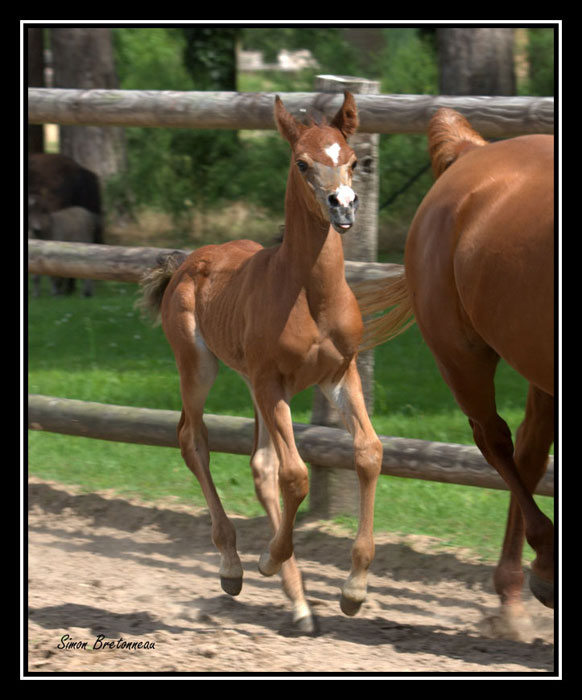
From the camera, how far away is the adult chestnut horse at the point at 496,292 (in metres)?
3.29

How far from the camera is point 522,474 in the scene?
13.2 feet

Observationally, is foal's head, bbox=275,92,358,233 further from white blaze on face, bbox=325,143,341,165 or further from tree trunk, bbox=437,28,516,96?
tree trunk, bbox=437,28,516,96

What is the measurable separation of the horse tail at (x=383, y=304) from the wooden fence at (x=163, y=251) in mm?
238

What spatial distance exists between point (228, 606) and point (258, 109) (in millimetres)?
2279

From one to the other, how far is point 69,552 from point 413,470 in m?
1.71

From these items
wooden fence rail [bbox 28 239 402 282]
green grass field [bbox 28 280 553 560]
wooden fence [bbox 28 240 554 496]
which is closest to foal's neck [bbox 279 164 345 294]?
wooden fence [bbox 28 240 554 496]

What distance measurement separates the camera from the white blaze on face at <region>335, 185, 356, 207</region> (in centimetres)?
311

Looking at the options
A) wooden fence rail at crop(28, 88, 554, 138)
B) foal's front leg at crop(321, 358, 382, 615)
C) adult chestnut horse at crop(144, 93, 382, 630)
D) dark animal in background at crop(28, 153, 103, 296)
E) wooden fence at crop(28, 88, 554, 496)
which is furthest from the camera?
dark animal in background at crop(28, 153, 103, 296)

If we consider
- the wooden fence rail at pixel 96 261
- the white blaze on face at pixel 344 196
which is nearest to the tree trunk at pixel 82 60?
the wooden fence rail at pixel 96 261

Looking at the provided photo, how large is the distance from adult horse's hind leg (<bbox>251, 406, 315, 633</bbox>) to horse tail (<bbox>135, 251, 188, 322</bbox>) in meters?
0.78

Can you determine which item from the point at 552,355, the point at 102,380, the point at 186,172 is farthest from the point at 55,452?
the point at 186,172

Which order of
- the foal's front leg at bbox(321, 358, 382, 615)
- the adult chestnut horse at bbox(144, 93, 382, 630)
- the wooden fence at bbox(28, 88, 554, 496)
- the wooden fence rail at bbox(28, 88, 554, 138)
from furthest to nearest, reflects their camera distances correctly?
the wooden fence at bbox(28, 88, 554, 496)
the wooden fence rail at bbox(28, 88, 554, 138)
the foal's front leg at bbox(321, 358, 382, 615)
the adult chestnut horse at bbox(144, 93, 382, 630)

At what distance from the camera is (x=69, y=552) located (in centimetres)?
495
